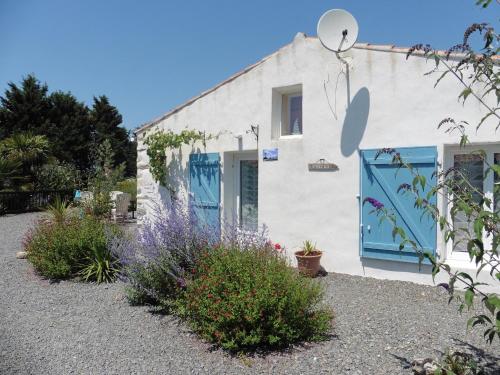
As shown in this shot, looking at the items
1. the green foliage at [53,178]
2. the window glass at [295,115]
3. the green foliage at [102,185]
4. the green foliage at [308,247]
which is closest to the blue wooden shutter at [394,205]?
the green foliage at [308,247]

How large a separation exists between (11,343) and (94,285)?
6.82ft

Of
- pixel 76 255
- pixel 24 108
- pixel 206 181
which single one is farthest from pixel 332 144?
pixel 24 108

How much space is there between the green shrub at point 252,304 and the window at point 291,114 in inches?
152

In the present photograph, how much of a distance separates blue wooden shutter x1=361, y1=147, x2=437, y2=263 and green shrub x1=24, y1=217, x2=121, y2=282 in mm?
A: 4004

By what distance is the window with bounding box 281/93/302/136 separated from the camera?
24.0 ft

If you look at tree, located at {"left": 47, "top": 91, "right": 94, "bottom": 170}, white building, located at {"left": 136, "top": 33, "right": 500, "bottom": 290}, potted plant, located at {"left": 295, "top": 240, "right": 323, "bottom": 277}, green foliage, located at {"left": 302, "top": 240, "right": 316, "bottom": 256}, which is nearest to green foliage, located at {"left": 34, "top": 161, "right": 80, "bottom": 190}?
tree, located at {"left": 47, "top": 91, "right": 94, "bottom": 170}

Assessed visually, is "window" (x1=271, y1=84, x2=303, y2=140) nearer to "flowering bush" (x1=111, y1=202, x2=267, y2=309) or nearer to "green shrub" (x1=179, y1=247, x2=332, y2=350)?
"flowering bush" (x1=111, y1=202, x2=267, y2=309)

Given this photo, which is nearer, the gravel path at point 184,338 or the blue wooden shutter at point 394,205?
the gravel path at point 184,338

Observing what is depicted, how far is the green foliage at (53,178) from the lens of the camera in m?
17.9

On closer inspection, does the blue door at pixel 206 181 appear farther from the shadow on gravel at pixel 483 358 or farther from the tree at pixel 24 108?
the tree at pixel 24 108

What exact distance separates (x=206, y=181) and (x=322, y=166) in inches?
105

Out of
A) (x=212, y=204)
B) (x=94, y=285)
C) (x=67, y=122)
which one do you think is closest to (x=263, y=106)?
(x=212, y=204)

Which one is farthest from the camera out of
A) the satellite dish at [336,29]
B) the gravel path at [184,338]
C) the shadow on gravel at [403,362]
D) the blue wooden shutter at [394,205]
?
the satellite dish at [336,29]

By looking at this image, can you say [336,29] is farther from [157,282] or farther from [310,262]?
[157,282]
